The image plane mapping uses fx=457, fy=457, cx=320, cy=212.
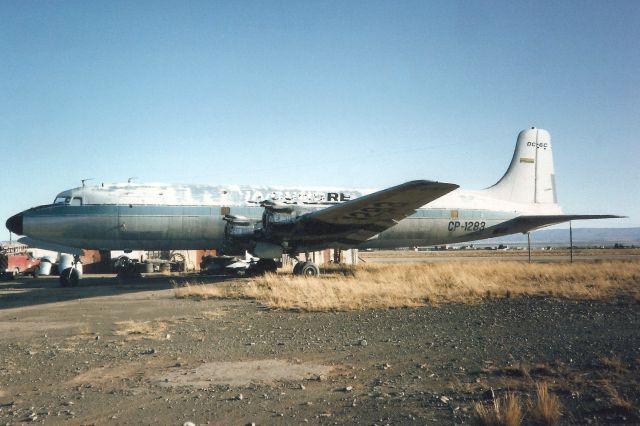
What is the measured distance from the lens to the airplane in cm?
1891

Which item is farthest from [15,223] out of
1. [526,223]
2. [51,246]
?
[526,223]

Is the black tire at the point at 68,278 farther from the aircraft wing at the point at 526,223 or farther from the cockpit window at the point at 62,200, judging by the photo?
the aircraft wing at the point at 526,223

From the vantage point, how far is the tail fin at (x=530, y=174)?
1030 inches

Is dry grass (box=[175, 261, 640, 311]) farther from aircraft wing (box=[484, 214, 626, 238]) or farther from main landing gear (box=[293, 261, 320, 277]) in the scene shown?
aircraft wing (box=[484, 214, 626, 238])

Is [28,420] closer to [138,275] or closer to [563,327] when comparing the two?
[563,327]

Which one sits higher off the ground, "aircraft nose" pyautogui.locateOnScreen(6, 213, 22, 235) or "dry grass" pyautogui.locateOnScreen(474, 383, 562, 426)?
"aircraft nose" pyautogui.locateOnScreen(6, 213, 22, 235)

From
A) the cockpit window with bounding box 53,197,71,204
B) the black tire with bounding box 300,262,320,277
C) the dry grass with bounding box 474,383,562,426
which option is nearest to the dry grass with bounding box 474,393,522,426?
the dry grass with bounding box 474,383,562,426

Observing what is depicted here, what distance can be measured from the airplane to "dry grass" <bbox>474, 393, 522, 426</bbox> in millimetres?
10956

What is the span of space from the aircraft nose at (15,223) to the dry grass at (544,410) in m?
21.5

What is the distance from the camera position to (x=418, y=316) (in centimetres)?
1069

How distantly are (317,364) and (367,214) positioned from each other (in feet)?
39.3

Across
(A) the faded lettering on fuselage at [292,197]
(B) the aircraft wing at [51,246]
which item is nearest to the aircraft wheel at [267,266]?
(A) the faded lettering on fuselage at [292,197]

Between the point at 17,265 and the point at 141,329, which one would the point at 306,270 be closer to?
the point at 141,329

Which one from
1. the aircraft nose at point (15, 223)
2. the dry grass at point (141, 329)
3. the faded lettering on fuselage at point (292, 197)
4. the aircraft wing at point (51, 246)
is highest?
the faded lettering on fuselage at point (292, 197)
